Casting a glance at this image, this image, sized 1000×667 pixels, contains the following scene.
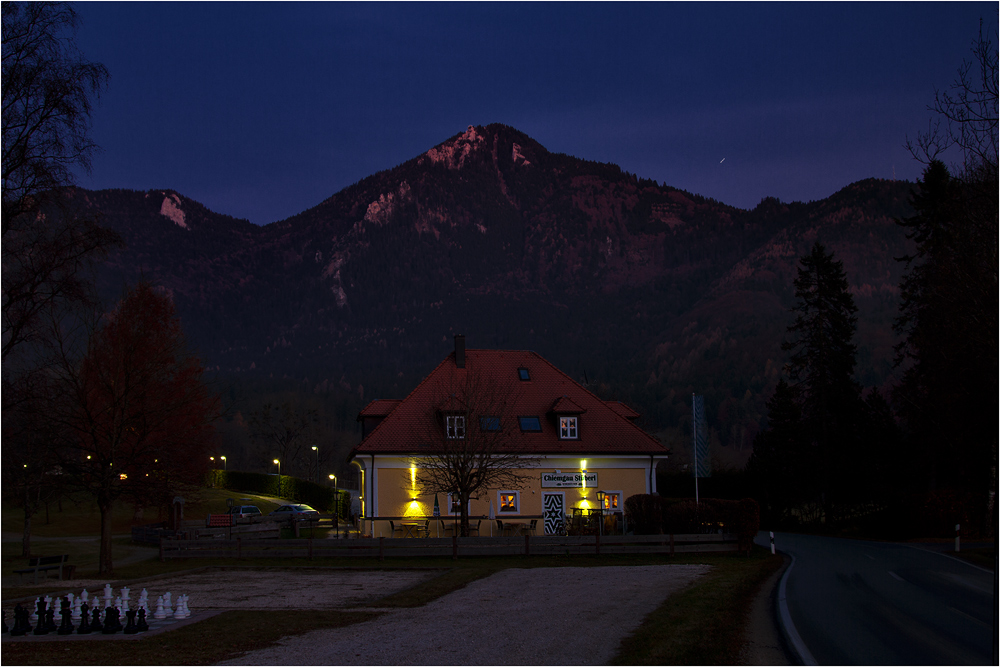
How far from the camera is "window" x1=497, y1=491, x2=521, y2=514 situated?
127ft

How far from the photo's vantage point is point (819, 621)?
46.1ft

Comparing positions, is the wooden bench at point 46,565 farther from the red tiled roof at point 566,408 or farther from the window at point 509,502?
the red tiled roof at point 566,408

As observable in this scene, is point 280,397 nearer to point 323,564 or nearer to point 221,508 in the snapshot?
point 221,508

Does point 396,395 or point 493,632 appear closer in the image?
point 493,632

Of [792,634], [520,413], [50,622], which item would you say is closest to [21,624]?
[50,622]

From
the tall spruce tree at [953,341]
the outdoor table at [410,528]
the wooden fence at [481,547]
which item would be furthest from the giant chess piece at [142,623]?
the outdoor table at [410,528]

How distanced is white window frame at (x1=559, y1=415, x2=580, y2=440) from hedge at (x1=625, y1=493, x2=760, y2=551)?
20.1 feet

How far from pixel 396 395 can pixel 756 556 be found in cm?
10859

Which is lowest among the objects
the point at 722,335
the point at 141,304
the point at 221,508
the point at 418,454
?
the point at 221,508

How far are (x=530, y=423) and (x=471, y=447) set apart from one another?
29.0ft

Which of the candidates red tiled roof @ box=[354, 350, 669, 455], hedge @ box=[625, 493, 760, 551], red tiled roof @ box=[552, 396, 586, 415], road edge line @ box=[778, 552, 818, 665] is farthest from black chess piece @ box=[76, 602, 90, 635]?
red tiled roof @ box=[552, 396, 586, 415]

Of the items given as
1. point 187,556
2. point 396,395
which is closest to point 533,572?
point 187,556

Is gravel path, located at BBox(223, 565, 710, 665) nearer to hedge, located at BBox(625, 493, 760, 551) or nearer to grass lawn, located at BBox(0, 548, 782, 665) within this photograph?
grass lawn, located at BBox(0, 548, 782, 665)

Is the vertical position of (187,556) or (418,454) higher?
(418,454)
